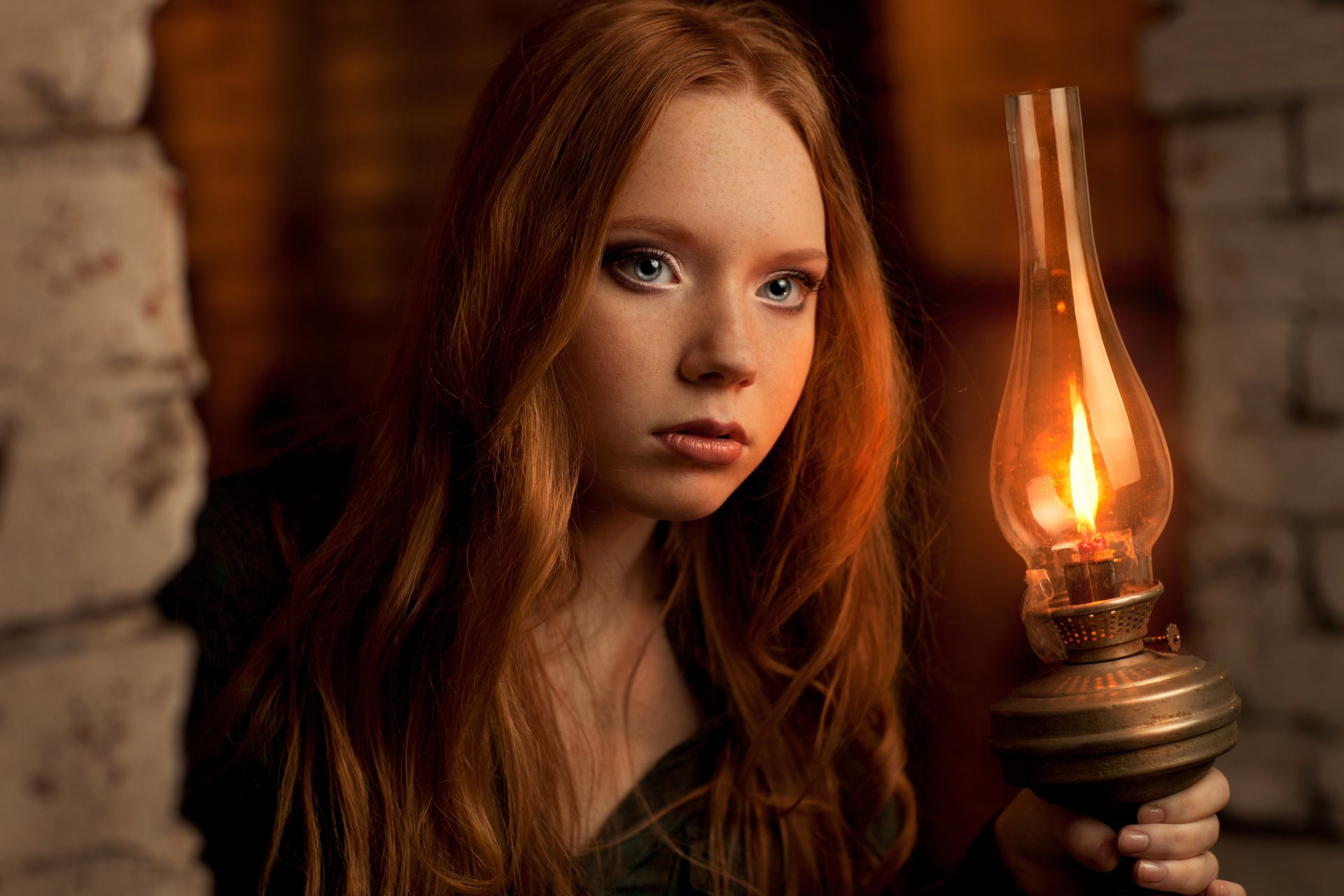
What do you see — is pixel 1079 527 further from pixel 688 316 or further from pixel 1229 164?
pixel 1229 164

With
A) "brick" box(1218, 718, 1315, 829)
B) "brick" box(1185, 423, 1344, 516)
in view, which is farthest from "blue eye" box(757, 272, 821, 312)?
"brick" box(1218, 718, 1315, 829)

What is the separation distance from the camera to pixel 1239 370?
1482 millimetres

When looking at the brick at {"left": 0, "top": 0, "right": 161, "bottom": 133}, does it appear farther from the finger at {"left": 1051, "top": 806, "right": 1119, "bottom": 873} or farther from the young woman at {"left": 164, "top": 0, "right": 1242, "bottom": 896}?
the finger at {"left": 1051, "top": 806, "right": 1119, "bottom": 873}

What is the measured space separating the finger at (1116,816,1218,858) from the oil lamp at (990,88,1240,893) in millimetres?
18

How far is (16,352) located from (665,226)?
2.06 feet

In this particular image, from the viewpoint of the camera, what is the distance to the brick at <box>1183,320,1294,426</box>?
1456 mm

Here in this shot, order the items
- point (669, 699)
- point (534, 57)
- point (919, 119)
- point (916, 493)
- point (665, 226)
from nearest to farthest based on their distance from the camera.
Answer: point (665, 226) → point (534, 57) → point (669, 699) → point (916, 493) → point (919, 119)

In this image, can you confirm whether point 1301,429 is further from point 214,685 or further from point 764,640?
point 214,685

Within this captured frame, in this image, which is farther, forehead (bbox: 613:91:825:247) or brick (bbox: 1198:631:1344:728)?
brick (bbox: 1198:631:1344:728)

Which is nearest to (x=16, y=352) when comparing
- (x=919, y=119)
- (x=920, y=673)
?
(x=920, y=673)

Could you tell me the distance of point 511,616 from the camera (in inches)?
43.6

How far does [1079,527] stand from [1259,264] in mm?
748

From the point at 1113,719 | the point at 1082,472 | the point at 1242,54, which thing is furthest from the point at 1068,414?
the point at 1242,54

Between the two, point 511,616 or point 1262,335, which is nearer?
point 511,616
